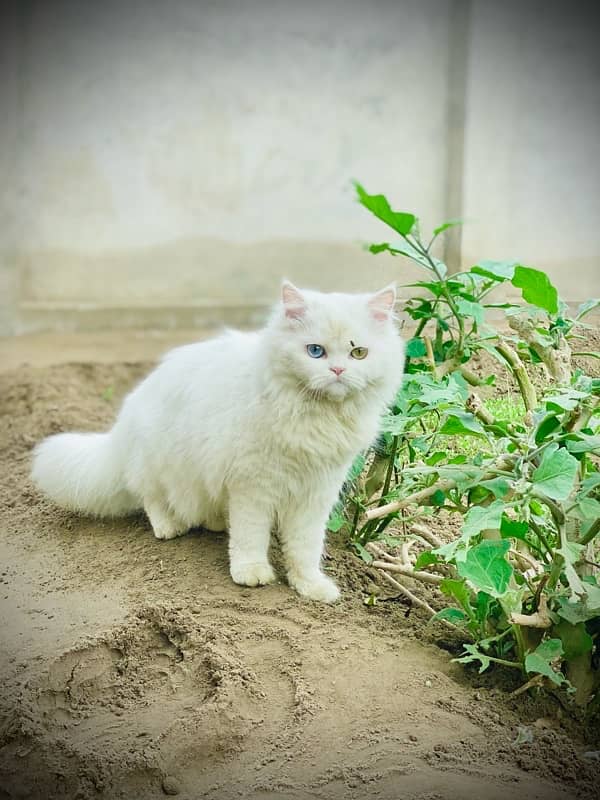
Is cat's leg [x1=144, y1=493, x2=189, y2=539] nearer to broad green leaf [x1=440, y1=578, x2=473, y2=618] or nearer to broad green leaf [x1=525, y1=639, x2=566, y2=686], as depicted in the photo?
broad green leaf [x1=440, y1=578, x2=473, y2=618]

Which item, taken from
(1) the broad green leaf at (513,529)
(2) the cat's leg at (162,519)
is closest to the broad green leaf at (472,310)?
(1) the broad green leaf at (513,529)

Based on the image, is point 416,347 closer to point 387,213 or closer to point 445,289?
point 445,289

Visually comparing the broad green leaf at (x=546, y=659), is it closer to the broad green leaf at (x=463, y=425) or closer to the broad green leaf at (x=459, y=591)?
the broad green leaf at (x=459, y=591)

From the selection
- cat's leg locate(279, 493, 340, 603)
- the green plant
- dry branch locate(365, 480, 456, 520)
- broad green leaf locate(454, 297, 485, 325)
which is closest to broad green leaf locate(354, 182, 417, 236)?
the green plant

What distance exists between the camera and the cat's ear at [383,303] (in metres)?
2.42

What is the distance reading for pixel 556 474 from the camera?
1.79 metres

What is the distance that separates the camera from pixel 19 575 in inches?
108

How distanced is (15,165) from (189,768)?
5.03 m

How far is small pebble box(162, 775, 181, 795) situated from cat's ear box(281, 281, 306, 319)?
47.8 inches

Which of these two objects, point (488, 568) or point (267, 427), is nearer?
point (488, 568)

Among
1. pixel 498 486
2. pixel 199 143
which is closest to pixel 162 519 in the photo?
pixel 498 486

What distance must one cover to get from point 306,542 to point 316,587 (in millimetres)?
136

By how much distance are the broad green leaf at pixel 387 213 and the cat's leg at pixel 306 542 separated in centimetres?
86

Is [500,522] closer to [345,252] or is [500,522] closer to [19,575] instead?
[19,575]
